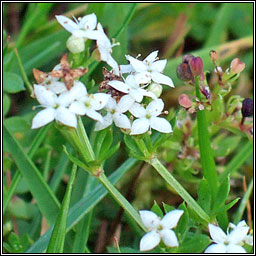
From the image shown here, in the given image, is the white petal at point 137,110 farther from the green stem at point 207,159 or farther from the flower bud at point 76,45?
the green stem at point 207,159

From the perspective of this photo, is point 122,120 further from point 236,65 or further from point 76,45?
point 236,65

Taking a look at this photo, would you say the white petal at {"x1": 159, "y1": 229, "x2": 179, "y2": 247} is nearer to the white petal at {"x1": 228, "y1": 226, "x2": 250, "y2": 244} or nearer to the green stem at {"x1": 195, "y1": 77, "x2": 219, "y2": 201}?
the white petal at {"x1": 228, "y1": 226, "x2": 250, "y2": 244}

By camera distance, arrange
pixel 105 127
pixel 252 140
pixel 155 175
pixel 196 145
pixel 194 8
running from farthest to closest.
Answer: pixel 194 8 < pixel 155 175 < pixel 196 145 < pixel 252 140 < pixel 105 127

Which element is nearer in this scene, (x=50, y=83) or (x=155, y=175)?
(x=50, y=83)

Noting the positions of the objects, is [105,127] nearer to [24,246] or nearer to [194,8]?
[24,246]

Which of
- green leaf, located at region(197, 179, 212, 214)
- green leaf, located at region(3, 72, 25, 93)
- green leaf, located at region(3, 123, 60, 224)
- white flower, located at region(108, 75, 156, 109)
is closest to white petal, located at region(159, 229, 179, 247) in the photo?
green leaf, located at region(197, 179, 212, 214)

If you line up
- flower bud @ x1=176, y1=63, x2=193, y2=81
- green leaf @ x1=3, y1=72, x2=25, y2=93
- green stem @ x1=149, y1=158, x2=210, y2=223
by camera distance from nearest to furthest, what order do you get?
green stem @ x1=149, y1=158, x2=210, y2=223 < flower bud @ x1=176, y1=63, x2=193, y2=81 < green leaf @ x1=3, y1=72, x2=25, y2=93

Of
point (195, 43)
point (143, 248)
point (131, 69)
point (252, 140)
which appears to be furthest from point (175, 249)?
point (195, 43)
